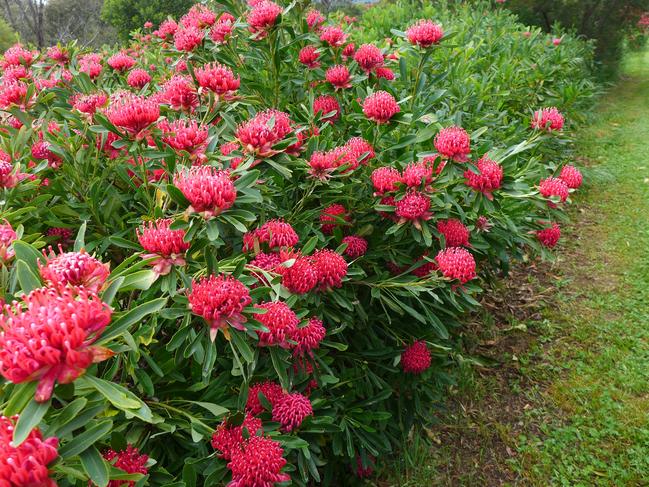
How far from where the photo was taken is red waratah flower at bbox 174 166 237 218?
119 centimetres

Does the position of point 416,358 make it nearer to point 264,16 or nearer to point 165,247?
point 165,247

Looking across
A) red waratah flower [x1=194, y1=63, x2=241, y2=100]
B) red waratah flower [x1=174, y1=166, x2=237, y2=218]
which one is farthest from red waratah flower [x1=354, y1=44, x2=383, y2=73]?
red waratah flower [x1=174, y1=166, x2=237, y2=218]

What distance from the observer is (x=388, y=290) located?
196 cm

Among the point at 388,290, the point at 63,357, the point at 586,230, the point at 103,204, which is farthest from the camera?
the point at 586,230

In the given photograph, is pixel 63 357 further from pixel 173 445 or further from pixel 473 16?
pixel 473 16

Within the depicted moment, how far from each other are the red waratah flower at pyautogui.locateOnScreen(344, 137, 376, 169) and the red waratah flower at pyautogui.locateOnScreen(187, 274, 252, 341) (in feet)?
2.69

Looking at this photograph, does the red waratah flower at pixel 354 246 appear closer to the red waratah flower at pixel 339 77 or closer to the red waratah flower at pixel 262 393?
the red waratah flower at pixel 262 393

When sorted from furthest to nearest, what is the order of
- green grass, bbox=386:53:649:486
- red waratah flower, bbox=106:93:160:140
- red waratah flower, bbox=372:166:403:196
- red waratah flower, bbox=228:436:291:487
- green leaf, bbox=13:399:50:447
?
green grass, bbox=386:53:649:486 < red waratah flower, bbox=372:166:403:196 < red waratah flower, bbox=106:93:160:140 < red waratah flower, bbox=228:436:291:487 < green leaf, bbox=13:399:50:447

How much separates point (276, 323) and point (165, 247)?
35cm

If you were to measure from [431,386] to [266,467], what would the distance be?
1.35 metres

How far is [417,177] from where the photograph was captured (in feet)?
5.84

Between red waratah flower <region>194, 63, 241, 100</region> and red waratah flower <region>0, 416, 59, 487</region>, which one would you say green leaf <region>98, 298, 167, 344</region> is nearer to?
red waratah flower <region>0, 416, 59, 487</region>

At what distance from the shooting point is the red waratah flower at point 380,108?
1.89 metres


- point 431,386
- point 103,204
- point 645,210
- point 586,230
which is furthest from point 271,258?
point 645,210
